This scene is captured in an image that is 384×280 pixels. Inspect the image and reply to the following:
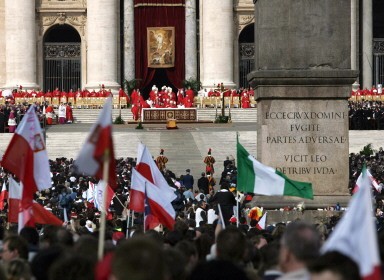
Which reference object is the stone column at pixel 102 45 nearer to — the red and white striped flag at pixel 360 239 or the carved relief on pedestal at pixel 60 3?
the carved relief on pedestal at pixel 60 3

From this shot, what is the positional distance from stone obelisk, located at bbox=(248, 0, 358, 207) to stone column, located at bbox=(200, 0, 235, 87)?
4750 cm

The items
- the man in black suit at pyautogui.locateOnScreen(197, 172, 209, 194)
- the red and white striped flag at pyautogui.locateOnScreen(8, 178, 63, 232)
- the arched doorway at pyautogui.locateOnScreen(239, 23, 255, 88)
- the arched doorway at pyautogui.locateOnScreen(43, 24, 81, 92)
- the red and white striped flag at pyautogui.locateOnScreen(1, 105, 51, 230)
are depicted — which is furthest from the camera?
the arched doorway at pyautogui.locateOnScreen(239, 23, 255, 88)

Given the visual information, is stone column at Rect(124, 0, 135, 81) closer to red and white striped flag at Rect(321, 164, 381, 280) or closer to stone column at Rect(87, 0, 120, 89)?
stone column at Rect(87, 0, 120, 89)

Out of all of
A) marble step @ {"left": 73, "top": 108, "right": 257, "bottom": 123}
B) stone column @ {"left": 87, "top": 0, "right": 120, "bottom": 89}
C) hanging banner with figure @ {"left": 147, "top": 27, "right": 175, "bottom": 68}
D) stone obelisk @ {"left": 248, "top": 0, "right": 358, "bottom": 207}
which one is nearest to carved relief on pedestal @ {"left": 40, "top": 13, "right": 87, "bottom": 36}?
stone column @ {"left": 87, "top": 0, "right": 120, "bottom": 89}

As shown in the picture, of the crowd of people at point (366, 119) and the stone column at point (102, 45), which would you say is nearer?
the crowd of people at point (366, 119)

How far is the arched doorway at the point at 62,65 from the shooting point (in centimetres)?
6750

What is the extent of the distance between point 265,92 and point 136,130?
1306 inches

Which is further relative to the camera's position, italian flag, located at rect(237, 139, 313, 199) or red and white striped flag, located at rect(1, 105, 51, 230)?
italian flag, located at rect(237, 139, 313, 199)

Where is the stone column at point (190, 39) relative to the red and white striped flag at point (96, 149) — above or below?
above

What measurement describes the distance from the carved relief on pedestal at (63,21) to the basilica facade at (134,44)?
56 mm

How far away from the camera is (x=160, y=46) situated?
66.9 metres

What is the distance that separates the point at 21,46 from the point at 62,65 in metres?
2.87

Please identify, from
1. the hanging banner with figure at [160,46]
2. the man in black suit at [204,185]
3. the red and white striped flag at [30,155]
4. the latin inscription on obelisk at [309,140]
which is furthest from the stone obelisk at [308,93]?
the hanging banner with figure at [160,46]

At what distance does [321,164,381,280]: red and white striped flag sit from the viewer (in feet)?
19.2
